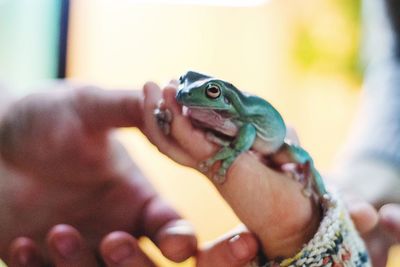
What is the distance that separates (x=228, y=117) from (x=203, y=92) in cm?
5

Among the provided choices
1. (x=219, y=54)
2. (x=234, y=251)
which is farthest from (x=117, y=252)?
(x=219, y=54)

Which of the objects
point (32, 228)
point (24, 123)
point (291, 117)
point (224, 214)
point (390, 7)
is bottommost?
point (224, 214)

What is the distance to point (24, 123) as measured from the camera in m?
0.67

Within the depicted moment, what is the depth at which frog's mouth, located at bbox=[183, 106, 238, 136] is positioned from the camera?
50cm

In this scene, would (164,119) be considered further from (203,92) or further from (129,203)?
(129,203)

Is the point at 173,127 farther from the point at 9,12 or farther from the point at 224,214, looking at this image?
the point at 224,214

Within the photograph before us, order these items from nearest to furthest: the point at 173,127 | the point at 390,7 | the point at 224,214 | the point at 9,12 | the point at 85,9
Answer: the point at 173,127, the point at 390,7, the point at 9,12, the point at 224,214, the point at 85,9

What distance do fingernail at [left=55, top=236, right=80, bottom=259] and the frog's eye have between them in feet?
0.74

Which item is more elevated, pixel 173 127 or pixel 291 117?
pixel 173 127

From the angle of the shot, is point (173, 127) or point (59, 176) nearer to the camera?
point (173, 127)

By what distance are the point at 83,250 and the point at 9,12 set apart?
655 mm

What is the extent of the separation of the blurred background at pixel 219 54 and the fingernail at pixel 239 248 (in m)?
0.72

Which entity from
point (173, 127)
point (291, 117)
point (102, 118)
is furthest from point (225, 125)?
point (291, 117)

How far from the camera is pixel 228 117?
20.5 inches
